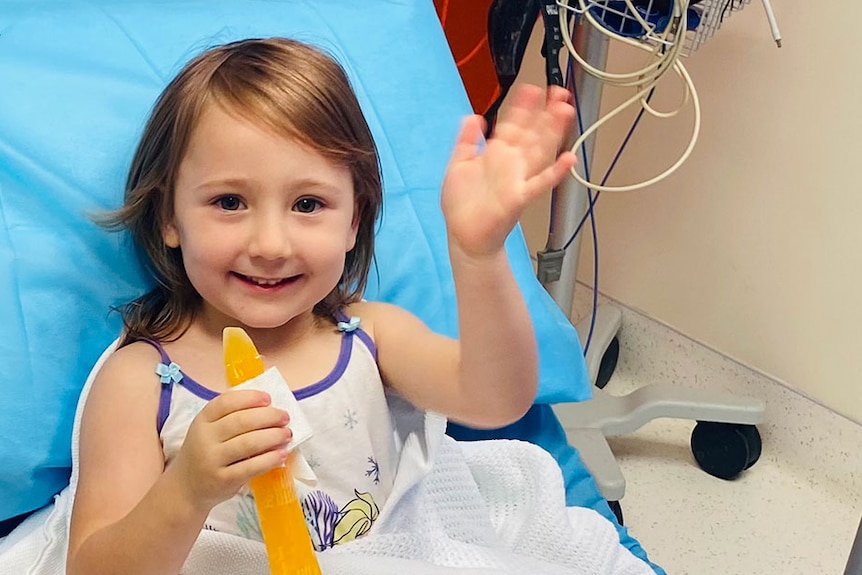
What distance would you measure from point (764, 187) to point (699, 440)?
382mm

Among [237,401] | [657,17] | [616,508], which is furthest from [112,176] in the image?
[616,508]

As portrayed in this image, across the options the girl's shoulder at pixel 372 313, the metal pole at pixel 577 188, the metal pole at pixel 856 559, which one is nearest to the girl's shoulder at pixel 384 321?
the girl's shoulder at pixel 372 313

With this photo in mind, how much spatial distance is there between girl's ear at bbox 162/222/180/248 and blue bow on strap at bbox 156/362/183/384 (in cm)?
10

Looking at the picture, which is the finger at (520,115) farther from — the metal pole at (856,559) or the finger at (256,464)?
the metal pole at (856,559)

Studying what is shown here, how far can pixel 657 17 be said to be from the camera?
1113mm

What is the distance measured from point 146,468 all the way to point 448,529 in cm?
29

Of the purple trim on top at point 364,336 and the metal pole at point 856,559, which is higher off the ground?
the purple trim on top at point 364,336

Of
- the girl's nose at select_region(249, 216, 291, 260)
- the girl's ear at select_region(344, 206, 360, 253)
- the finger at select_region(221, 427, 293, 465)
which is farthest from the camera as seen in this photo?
the girl's ear at select_region(344, 206, 360, 253)

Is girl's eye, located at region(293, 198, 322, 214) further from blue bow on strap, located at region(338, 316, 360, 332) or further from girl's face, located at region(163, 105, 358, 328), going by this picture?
blue bow on strap, located at region(338, 316, 360, 332)

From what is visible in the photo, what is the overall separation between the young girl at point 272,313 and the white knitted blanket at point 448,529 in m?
0.03

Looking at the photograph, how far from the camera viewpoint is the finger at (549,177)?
580 millimetres

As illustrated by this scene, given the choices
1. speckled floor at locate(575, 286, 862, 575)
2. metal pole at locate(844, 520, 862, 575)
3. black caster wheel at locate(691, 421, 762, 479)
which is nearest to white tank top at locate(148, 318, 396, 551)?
metal pole at locate(844, 520, 862, 575)

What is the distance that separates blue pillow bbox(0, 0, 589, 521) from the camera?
818mm

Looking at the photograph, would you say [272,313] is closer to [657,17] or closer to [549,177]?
[549,177]
